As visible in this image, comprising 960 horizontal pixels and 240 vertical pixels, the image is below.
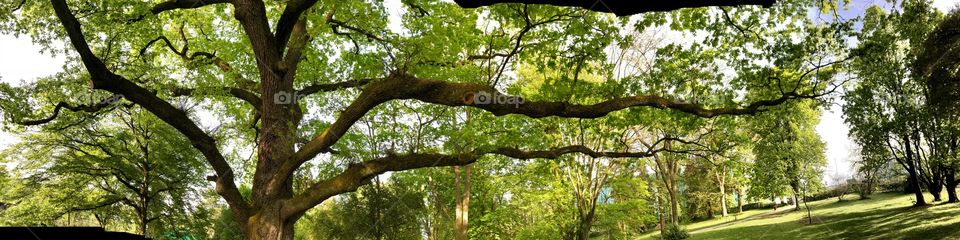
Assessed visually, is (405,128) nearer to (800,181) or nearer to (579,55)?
(579,55)

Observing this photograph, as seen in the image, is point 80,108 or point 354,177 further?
point 80,108

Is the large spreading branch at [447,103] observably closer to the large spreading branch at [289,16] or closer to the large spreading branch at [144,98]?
the large spreading branch at [144,98]

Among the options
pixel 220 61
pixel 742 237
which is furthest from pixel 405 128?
pixel 742 237

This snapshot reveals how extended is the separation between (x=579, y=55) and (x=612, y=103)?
298 centimetres

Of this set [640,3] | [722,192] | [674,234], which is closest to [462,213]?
[674,234]

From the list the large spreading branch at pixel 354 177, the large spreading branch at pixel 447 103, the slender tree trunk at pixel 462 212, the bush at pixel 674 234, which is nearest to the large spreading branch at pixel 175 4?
the large spreading branch at pixel 447 103

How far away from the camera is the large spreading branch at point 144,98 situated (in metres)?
7.69

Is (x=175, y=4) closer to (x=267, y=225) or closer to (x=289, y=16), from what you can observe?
(x=289, y=16)

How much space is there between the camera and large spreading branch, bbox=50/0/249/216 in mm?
7691

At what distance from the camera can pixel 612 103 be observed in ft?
26.9

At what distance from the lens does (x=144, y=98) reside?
8.91 meters

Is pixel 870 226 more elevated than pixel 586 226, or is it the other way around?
pixel 586 226

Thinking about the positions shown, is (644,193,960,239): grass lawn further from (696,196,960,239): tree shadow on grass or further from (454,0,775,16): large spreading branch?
(454,0,775,16): large spreading branch

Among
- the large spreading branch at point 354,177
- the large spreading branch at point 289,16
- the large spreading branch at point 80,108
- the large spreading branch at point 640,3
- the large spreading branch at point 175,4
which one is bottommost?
the large spreading branch at point 354,177
